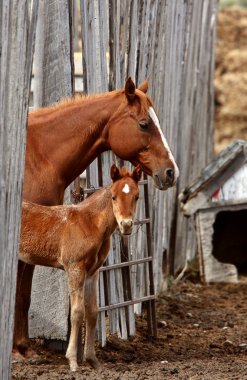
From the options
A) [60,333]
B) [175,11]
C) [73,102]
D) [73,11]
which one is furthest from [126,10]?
[60,333]

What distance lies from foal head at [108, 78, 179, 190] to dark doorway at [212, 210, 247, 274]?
525cm

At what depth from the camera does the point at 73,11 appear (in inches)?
323

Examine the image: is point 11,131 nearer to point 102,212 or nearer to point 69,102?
point 102,212

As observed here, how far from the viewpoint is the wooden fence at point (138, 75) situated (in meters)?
8.04

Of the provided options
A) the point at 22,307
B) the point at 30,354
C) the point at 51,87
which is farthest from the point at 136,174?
the point at 30,354

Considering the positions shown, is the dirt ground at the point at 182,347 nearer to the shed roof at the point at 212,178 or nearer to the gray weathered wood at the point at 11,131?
the shed roof at the point at 212,178

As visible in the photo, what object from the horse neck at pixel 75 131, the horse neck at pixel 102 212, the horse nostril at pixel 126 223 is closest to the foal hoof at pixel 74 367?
the horse neck at pixel 102 212

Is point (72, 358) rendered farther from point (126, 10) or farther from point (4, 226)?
point (126, 10)

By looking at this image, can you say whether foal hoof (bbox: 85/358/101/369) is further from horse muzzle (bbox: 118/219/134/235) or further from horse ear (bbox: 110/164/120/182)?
horse ear (bbox: 110/164/120/182)

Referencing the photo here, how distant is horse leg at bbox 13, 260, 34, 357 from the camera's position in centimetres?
777

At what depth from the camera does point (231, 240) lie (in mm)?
12930

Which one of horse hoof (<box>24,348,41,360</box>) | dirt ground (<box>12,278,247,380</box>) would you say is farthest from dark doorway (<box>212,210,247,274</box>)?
horse hoof (<box>24,348,41,360</box>)

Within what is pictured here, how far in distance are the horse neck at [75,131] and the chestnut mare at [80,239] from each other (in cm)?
50

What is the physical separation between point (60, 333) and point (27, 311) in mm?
480
